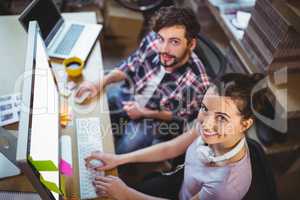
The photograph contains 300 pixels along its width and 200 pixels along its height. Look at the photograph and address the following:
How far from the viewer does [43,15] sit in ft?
5.28

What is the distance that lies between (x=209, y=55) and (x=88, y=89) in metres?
0.65

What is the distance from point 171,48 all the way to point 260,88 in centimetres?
44

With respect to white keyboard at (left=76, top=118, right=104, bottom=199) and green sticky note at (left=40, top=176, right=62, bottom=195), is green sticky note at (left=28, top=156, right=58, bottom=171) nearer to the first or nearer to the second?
green sticky note at (left=40, top=176, right=62, bottom=195)

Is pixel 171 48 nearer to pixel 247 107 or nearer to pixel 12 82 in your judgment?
pixel 247 107

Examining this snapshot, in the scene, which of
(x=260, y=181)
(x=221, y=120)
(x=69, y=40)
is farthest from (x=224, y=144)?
(x=69, y=40)

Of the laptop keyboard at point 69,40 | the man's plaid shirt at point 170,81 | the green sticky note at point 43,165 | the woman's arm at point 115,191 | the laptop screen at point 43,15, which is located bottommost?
the woman's arm at point 115,191

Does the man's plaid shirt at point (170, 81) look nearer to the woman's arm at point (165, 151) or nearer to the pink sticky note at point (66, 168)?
the woman's arm at point (165, 151)

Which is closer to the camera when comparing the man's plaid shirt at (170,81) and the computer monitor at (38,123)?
the computer monitor at (38,123)

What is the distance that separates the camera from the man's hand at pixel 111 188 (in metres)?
1.17

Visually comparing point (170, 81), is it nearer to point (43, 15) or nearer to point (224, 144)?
point (224, 144)

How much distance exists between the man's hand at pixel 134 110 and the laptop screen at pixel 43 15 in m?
0.58

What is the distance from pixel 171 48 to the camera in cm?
134

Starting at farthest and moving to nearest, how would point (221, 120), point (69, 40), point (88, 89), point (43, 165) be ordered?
point (69, 40)
point (88, 89)
point (221, 120)
point (43, 165)

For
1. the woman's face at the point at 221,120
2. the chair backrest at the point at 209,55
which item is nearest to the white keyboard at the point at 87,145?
the woman's face at the point at 221,120
